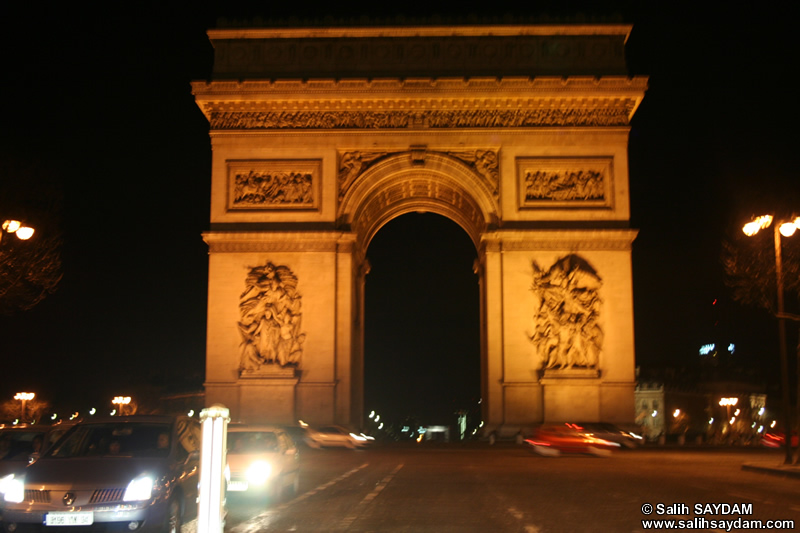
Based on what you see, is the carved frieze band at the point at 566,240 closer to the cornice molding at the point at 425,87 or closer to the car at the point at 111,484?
the cornice molding at the point at 425,87

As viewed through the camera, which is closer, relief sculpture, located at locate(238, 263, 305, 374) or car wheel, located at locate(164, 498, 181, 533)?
car wheel, located at locate(164, 498, 181, 533)

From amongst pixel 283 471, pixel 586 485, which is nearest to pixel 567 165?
pixel 586 485

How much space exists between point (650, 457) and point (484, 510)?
51.4 ft

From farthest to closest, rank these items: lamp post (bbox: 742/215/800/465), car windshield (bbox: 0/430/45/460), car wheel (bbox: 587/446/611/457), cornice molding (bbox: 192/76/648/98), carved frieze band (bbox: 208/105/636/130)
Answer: carved frieze band (bbox: 208/105/636/130)
cornice molding (bbox: 192/76/648/98)
car wheel (bbox: 587/446/611/457)
lamp post (bbox: 742/215/800/465)
car windshield (bbox: 0/430/45/460)

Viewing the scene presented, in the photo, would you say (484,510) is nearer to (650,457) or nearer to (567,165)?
(650,457)

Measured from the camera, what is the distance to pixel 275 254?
3591 cm

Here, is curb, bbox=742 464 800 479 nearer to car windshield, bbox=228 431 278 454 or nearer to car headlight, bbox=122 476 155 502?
car windshield, bbox=228 431 278 454

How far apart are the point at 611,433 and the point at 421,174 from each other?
12.7 metres

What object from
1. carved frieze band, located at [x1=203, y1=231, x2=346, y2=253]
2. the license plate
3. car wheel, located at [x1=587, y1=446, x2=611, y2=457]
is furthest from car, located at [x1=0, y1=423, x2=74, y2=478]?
carved frieze band, located at [x1=203, y1=231, x2=346, y2=253]

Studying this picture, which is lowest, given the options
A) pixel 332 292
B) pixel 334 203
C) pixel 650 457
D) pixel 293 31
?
pixel 650 457

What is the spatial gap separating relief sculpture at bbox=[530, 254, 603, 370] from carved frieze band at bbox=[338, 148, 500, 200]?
13.5 feet

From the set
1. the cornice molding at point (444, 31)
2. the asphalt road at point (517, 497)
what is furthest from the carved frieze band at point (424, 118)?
the asphalt road at point (517, 497)

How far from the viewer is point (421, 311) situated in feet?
217

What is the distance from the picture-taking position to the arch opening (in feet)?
205
